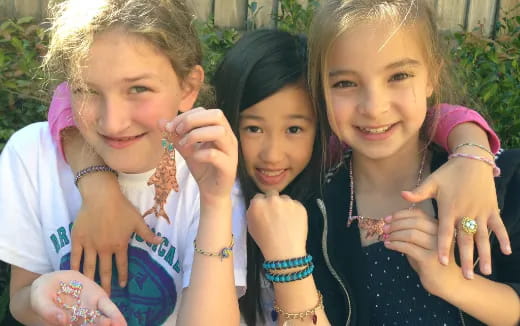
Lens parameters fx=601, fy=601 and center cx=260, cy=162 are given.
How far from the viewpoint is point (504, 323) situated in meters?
1.91

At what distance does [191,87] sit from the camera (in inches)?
82.7

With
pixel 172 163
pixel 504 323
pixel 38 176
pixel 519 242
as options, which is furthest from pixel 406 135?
pixel 38 176

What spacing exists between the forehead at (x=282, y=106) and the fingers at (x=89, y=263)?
0.73m

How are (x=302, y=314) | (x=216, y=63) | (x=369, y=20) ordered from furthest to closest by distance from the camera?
1. (x=216, y=63)
2. (x=369, y=20)
3. (x=302, y=314)

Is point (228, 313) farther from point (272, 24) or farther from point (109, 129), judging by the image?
point (272, 24)

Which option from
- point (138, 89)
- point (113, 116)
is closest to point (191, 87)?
point (138, 89)

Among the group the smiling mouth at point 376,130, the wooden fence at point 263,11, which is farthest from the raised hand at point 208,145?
the wooden fence at point 263,11

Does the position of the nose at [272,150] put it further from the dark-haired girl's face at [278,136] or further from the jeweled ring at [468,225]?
the jeweled ring at [468,225]

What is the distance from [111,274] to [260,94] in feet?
2.67

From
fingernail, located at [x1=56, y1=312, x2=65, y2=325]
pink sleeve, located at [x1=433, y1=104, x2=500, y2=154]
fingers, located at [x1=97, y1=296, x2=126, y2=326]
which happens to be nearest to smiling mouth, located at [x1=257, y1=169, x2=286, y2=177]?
pink sleeve, located at [x1=433, y1=104, x2=500, y2=154]

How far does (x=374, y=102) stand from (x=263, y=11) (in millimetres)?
1988

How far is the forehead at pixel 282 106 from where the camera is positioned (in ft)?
7.18

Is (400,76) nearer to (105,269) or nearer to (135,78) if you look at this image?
(135,78)

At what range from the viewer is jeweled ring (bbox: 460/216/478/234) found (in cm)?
174
